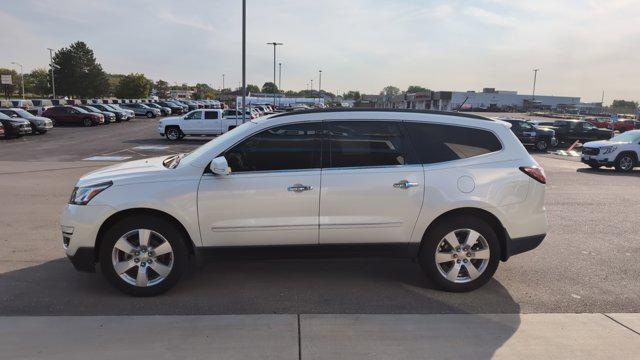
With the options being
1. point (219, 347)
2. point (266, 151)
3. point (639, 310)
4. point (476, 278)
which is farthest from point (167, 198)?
point (639, 310)

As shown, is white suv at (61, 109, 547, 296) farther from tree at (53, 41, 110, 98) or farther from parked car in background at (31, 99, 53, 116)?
tree at (53, 41, 110, 98)

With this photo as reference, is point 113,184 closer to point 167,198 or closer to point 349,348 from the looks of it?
point 167,198

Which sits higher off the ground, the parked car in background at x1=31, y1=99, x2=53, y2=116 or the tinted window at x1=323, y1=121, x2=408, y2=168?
the tinted window at x1=323, y1=121, x2=408, y2=168

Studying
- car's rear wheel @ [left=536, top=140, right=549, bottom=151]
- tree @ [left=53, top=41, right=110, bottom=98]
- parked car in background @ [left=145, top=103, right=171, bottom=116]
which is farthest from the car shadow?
tree @ [left=53, top=41, right=110, bottom=98]

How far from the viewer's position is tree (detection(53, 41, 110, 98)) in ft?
302

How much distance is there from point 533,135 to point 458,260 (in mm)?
23350

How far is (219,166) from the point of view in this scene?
425 cm

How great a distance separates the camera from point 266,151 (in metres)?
4.53

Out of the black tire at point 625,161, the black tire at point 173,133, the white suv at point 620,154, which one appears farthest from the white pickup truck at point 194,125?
the black tire at point 625,161

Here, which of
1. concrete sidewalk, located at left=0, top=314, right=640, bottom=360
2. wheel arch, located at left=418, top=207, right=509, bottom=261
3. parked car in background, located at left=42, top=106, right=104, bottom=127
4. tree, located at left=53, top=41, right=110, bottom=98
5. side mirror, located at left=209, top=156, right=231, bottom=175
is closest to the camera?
concrete sidewalk, located at left=0, top=314, right=640, bottom=360

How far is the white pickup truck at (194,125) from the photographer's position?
27.3 meters

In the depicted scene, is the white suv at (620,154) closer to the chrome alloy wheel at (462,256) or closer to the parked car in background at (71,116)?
the chrome alloy wheel at (462,256)

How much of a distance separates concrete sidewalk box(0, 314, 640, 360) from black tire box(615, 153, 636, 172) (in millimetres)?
14491

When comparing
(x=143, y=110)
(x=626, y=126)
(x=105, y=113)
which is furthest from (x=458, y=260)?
(x=143, y=110)
